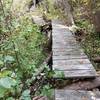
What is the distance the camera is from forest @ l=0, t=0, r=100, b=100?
311 centimetres

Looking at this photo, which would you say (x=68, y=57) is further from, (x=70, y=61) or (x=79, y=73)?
(x=79, y=73)

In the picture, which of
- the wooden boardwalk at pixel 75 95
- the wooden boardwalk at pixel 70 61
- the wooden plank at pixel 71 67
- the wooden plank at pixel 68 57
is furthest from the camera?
the wooden plank at pixel 68 57

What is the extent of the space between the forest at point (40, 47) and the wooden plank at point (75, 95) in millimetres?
89

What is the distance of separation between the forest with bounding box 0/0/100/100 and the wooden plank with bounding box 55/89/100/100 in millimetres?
89

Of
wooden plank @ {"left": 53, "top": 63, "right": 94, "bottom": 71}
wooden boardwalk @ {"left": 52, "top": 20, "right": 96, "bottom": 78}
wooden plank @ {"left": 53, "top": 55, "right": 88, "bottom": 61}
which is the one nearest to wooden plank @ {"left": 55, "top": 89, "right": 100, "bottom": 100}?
wooden boardwalk @ {"left": 52, "top": 20, "right": 96, "bottom": 78}

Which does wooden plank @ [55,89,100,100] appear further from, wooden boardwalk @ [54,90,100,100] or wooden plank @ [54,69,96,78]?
wooden plank @ [54,69,96,78]

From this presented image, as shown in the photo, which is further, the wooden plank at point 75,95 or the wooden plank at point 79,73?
the wooden plank at point 79,73

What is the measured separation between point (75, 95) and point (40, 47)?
6108 millimetres

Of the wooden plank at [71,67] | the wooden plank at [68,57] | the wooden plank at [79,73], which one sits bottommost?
the wooden plank at [68,57]

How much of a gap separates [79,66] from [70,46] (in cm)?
215

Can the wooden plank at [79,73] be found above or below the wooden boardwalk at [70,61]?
above

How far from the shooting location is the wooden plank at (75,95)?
10.6 feet

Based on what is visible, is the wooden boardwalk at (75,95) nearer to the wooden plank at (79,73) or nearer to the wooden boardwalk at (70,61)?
the wooden plank at (79,73)

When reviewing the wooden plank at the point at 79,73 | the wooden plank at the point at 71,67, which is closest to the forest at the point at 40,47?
the wooden plank at the point at 79,73
